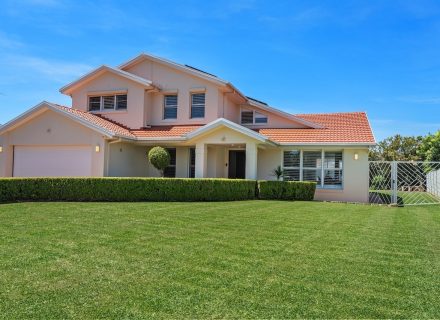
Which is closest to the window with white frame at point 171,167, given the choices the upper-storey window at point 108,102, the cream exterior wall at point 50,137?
the upper-storey window at point 108,102

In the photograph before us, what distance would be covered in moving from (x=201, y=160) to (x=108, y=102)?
8575mm

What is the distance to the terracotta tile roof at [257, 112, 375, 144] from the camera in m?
19.7

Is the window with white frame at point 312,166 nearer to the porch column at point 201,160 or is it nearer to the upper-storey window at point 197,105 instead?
the porch column at point 201,160

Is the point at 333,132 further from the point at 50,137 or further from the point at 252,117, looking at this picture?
the point at 50,137

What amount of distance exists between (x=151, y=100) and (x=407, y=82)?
18.5 metres

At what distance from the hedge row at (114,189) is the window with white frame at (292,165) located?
497 centimetres

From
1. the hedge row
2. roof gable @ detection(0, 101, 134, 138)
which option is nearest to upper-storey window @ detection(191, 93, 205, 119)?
roof gable @ detection(0, 101, 134, 138)

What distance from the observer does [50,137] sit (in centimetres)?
2002

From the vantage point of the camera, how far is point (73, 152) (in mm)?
19875

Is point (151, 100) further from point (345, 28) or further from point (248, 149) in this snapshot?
point (345, 28)

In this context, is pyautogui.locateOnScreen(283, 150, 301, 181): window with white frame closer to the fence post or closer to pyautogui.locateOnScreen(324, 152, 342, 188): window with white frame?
pyautogui.locateOnScreen(324, 152, 342, 188): window with white frame

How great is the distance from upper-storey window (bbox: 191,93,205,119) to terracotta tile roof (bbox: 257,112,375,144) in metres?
3.98

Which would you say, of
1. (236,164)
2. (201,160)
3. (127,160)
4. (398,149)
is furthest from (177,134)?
(398,149)

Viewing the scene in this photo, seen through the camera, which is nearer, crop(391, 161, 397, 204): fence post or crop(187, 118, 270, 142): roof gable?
crop(391, 161, 397, 204): fence post
